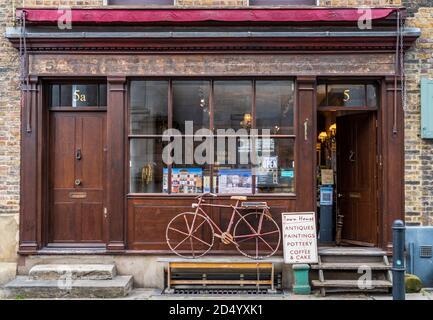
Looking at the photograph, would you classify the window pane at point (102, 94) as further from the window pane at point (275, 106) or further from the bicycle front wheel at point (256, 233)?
the bicycle front wheel at point (256, 233)

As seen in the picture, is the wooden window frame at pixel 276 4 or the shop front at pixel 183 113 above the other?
the wooden window frame at pixel 276 4

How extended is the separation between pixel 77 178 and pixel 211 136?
8.28ft

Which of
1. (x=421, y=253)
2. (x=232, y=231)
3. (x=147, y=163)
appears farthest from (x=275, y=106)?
(x=421, y=253)

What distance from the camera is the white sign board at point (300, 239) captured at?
8477 millimetres

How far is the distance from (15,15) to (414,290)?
8.18 meters

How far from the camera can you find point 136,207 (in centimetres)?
888

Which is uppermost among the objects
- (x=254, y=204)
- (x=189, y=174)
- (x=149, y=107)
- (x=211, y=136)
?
(x=149, y=107)

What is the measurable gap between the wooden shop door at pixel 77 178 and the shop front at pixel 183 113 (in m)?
0.02

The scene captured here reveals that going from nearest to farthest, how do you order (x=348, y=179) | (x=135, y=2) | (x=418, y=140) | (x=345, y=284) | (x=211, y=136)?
1. (x=345, y=284)
2. (x=418, y=140)
3. (x=211, y=136)
4. (x=135, y=2)
5. (x=348, y=179)

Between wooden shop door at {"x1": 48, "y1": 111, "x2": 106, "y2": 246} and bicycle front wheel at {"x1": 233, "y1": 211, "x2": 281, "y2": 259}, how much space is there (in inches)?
96.1

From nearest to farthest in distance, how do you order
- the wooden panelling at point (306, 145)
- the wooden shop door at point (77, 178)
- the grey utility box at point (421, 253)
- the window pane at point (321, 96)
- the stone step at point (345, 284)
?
the stone step at point (345, 284), the grey utility box at point (421, 253), the wooden panelling at point (306, 145), the wooden shop door at point (77, 178), the window pane at point (321, 96)

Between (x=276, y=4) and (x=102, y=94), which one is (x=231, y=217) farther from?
(x=276, y=4)

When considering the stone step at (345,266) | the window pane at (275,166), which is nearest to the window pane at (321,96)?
the window pane at (275,166)

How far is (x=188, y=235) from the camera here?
8734 mm
